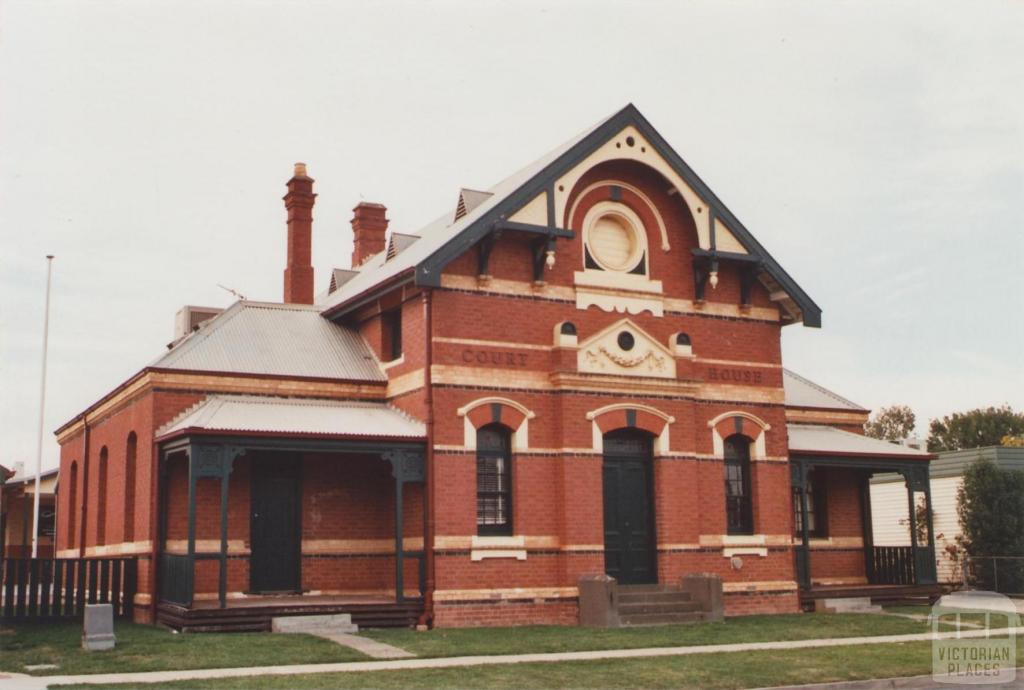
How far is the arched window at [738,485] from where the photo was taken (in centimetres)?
2528

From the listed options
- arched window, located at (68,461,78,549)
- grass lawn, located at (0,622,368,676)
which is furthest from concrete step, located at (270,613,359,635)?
arched window, located at (68,461,78,549)

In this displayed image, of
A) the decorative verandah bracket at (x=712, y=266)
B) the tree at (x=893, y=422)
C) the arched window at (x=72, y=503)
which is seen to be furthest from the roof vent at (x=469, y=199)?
the tree at (x=893, y=422)

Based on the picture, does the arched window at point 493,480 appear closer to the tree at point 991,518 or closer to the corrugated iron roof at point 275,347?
the corrugated iron roof at point 275,347

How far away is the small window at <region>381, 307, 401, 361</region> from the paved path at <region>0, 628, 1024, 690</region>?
9.30 meters

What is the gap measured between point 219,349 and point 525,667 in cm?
1146

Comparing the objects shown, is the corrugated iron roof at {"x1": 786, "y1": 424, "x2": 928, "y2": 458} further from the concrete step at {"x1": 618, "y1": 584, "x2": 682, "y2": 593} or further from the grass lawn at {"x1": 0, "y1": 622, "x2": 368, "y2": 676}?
the grass lawn at {"x1": 0, "y1": 622, "x2": 368, "y2": 676}

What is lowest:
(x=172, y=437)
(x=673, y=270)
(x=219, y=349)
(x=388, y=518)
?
(x=388, y=518)

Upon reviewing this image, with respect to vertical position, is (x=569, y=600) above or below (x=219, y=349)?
below

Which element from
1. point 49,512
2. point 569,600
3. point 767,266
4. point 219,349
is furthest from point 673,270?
point 49,512

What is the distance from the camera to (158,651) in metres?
16.7

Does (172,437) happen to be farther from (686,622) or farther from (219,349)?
(686,622)

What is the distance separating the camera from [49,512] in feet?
155

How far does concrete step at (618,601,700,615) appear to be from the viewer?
22125mm

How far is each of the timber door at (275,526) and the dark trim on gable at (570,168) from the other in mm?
4956
